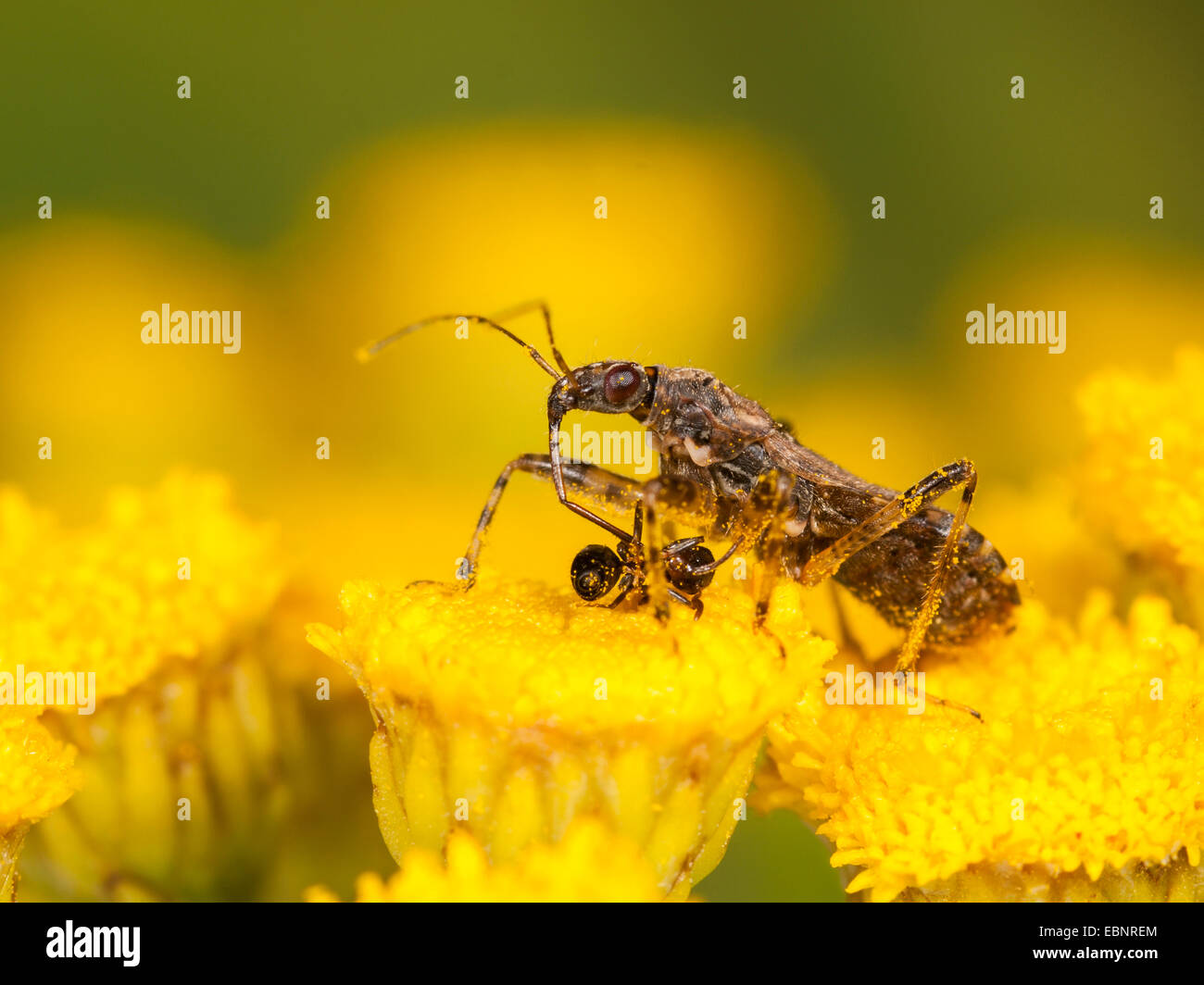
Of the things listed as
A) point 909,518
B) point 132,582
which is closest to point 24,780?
point 132,582

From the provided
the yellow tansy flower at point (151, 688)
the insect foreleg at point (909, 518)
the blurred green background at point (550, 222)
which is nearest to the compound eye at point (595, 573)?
the insect foreleg at point (909, 518)

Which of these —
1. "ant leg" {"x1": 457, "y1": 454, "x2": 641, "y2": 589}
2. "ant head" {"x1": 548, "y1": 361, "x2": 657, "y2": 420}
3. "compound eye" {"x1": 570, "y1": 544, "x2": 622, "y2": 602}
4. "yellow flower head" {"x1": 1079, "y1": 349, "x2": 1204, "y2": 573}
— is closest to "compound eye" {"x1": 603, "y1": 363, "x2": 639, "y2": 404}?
"ant head" {"x1": 548, "y1": 361, "x2": 657, "y2": 420}

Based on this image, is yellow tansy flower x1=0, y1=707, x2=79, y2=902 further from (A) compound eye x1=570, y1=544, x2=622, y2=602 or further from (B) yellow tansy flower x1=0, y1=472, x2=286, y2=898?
(A) compound eye x1=570, y1=544, x2=622, y2=602

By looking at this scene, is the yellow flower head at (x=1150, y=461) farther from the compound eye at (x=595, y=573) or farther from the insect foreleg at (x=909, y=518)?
the compound eye at (x=595, y=573)

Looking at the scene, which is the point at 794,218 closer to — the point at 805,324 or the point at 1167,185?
the point at 805,324

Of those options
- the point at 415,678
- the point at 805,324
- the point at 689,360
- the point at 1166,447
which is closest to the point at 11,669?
the point at 415,678

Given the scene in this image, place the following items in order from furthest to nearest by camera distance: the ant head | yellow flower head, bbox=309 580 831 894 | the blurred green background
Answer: the blurred green background
the ant head
yellow flower head, bbox=309 580 831 894
